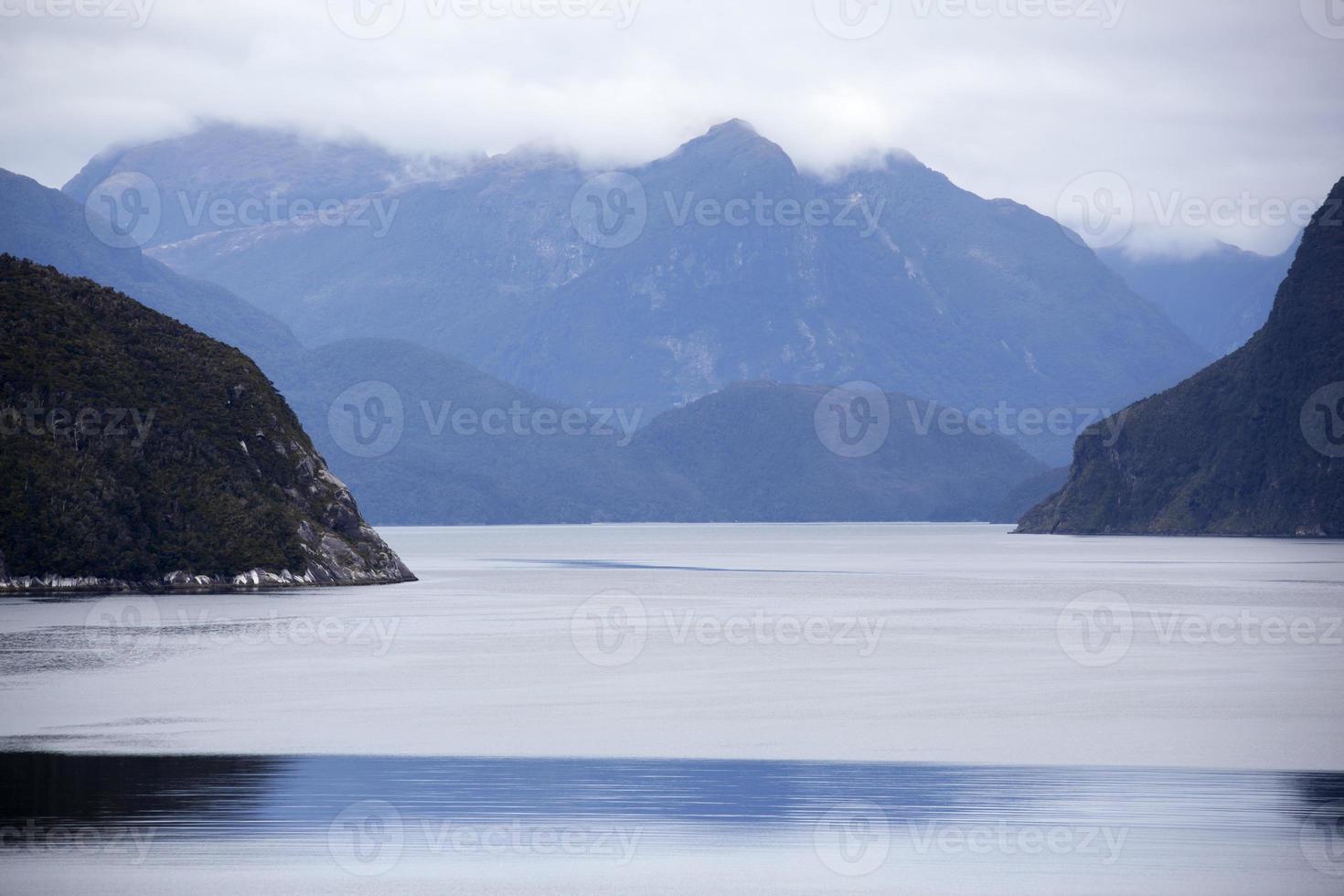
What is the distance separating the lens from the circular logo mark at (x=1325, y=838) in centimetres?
3138

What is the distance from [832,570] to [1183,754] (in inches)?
5508

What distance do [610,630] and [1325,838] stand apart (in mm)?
62786

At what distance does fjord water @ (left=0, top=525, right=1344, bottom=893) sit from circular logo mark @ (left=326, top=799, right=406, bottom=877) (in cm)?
10

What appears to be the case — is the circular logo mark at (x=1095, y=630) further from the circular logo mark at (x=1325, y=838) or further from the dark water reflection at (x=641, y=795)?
the circular logo mark at (x=1325, y=838)

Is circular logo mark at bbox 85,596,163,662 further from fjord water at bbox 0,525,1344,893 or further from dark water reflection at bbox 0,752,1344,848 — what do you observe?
dark water reflection at bbox 0,752,1344,848

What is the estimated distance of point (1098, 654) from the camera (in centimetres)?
7725

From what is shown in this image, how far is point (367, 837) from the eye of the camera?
34250 mm

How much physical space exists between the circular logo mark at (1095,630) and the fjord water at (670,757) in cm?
46

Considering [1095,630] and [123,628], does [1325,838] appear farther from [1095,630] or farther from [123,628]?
[123,628]

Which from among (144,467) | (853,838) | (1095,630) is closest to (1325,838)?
(853,838)

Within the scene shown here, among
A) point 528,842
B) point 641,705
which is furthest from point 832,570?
point 528,842

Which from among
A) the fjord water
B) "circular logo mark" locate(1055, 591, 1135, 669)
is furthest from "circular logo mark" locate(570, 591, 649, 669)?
"circular logo mark" locate(1055, 591, 1135, 669)

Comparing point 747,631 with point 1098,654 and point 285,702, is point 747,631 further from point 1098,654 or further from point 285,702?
point 285,702

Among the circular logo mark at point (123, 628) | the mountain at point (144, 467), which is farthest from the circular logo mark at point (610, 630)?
the mountain at point (144, 467)
